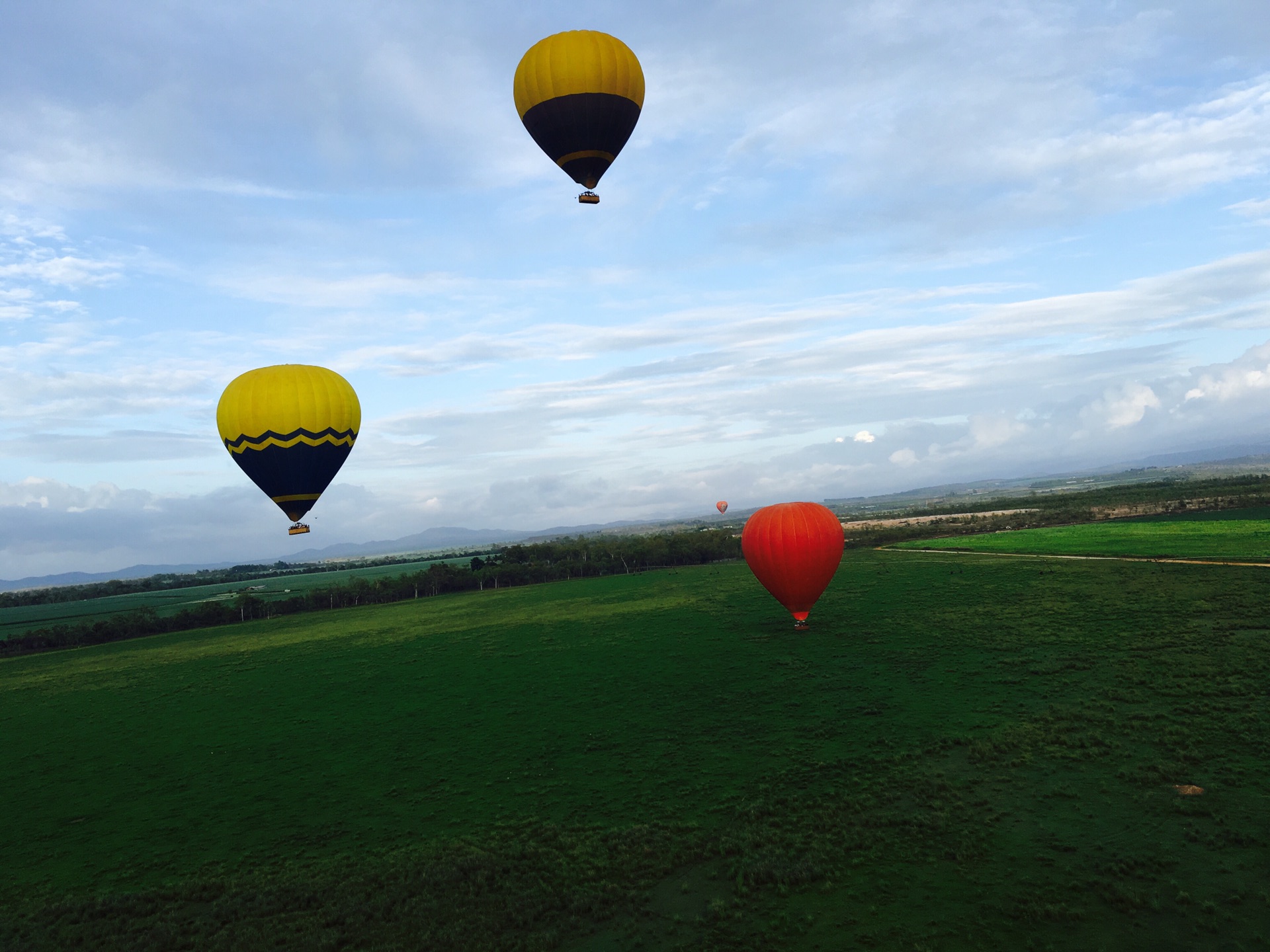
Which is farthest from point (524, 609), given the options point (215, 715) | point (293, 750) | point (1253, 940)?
point (1253, 940)

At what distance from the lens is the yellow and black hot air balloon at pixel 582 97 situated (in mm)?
29875

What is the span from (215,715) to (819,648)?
33.2 metres

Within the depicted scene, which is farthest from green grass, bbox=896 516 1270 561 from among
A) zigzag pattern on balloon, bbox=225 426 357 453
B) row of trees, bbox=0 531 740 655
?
zigzag pattern on balloon, bbox=225 426 357 453

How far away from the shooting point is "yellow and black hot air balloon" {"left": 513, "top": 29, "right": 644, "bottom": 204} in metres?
29.9

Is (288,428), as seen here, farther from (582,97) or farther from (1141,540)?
(1141,540)

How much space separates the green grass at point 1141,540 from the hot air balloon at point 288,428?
209 feet

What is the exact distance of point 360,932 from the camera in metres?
16.2

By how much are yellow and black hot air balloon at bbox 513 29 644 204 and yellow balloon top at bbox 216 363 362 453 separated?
1405cm

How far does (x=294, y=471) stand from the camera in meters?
29.8

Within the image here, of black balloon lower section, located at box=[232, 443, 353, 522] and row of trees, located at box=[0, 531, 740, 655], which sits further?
row of trees, located at box=[0, 531, 740, 655]

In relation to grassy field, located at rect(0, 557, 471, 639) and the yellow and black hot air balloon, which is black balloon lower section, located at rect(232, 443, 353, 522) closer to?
the yellow and black hot air balloon

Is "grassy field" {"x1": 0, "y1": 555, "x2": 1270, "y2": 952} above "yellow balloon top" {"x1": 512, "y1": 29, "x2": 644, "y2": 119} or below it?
below

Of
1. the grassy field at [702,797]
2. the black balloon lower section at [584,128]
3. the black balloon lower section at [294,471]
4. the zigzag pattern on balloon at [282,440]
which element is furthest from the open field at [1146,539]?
the zigzag pattern on balloon at [282,440]

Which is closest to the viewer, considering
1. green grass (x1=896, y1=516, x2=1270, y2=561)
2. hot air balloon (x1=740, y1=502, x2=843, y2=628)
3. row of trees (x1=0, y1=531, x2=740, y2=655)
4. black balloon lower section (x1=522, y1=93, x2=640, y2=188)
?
black balloon lower section (x1=522, y1=93, x2=640, y2=188)
